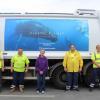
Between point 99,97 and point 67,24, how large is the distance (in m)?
2.98

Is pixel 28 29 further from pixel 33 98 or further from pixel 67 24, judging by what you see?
pixel 33 98

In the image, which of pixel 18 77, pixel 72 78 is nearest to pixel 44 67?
pixel 18 77

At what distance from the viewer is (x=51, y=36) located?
45.8 ft

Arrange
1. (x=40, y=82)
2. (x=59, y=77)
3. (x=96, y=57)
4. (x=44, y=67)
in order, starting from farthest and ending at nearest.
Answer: (x=59, y=77)
(x=96, y=57)
(x=40, y=82)
(x=44, y=67)

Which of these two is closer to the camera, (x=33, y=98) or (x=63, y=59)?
(x=33, y=98)

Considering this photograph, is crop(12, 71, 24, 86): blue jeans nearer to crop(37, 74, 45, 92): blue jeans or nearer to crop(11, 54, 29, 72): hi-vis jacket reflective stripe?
crop(11, 54, 29, 72): hi-vis jacket reflective stripe

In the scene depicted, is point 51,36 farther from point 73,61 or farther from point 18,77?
point 18,77

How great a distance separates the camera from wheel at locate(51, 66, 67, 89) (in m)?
14.0

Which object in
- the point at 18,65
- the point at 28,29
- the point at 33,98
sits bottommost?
the point at 33,98

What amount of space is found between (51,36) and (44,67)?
120cm

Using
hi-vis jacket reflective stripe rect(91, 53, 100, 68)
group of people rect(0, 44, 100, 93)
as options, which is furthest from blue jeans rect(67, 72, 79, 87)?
hi-vis jacket reflective stripe rect(91, 53, 100, 68)

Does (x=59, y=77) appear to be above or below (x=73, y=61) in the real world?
below

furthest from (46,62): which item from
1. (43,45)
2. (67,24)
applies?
(67,24)

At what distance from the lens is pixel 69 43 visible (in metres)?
13.9
